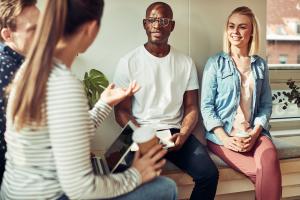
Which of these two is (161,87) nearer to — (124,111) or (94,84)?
(124,111)

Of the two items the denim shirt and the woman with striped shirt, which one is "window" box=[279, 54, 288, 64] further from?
the woman with striped shirt

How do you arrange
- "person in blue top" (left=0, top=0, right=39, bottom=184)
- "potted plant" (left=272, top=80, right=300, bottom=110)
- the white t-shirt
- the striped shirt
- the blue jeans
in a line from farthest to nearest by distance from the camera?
"potted plant" (left=272, top=80, right=300, bottom=110) < the white t-shirt < "person in blue top" (left=0, top=0, right=39, bottom=184) < the blue jeans < the striped shirt

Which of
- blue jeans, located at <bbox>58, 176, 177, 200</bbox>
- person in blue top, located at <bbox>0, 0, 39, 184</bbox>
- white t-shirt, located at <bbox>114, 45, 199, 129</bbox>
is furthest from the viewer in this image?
white t-shirt, located at <bbox>114, 45, 199, 129</bbox>

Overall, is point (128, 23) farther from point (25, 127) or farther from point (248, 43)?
point (25, 127)

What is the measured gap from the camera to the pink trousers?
1.78 meters

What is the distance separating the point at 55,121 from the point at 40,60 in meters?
0.17

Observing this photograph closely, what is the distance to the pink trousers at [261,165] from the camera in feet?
5.83

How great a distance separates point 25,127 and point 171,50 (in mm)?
1319

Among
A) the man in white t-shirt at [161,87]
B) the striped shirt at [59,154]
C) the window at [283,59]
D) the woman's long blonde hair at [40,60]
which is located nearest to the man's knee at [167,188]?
the striped shirt at [59,154]

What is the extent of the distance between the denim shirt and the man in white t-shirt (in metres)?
0.08

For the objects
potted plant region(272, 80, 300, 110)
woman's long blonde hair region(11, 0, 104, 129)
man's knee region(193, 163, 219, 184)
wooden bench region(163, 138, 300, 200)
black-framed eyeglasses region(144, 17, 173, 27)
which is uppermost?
black-framed eyeglasses region(144, 17, 173, 27)

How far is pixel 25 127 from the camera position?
94 centimetres

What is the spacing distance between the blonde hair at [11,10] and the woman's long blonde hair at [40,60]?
50cm

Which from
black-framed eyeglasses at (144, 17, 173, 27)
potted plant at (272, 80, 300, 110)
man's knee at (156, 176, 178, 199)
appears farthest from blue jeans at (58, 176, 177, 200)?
potted plant at (272, 80, 300, 110)
